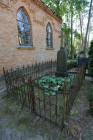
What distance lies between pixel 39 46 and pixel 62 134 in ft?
22.4

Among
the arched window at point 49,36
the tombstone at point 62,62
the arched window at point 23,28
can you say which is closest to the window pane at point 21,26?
the arched window at point 23,28

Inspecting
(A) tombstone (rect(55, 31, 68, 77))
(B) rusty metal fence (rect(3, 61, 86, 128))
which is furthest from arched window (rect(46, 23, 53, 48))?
(B) rusty metal fence (rect(3, 61, 86, 128))

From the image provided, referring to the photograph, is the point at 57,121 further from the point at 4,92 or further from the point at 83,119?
the point at 4,92

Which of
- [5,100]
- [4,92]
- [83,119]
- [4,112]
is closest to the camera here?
[83,119]

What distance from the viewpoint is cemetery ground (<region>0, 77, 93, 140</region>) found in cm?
156

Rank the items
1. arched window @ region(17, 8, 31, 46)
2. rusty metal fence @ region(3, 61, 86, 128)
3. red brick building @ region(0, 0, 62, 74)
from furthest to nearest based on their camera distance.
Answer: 1. arched window @ region(17, 8, 31, 46)
2. red brick building @ region(0, 0, 62, 74)
3. rusty metal fence @ region(3, 61, 86, 128)

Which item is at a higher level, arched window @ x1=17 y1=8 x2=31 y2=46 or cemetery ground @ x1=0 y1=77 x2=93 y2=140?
arched window @ x1=17 y1=8 x2=31 y2=46

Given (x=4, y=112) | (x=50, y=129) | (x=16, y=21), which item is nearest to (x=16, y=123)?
(x=4, y=112)

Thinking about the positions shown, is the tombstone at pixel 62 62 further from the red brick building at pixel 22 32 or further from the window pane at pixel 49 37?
the window pane at pixel 49 37

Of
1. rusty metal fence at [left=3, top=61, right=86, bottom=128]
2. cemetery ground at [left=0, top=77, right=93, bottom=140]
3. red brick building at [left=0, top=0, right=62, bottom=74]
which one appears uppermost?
red brick building at [left=0, top=0, right=62, bottom=74]

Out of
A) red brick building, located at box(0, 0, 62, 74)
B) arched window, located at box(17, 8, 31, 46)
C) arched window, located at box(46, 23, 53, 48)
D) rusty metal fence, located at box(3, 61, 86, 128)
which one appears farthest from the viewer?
arched window, located at box(46, 23, 53, 48)

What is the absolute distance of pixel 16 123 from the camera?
1.87 meters

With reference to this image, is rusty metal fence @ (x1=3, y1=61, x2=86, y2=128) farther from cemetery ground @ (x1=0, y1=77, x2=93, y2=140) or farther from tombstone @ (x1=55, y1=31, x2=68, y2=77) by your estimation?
tombstone @ (x1=55, y1=31, x2=68, y2=77)

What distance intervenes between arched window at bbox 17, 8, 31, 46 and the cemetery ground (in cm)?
486
